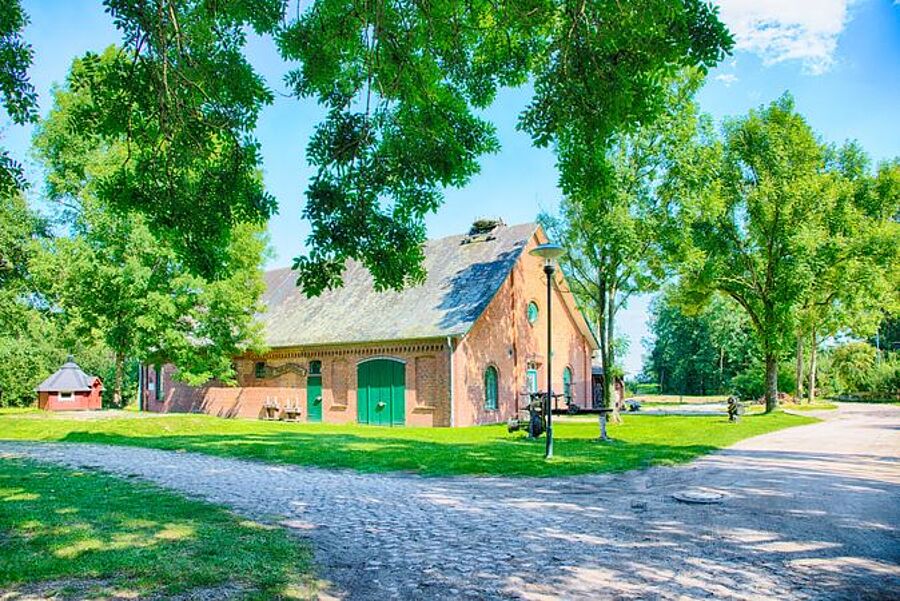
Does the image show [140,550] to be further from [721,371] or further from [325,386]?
[721,371]

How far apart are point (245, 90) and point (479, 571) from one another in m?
5.67

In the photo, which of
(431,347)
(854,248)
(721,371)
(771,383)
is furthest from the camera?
(721,371)

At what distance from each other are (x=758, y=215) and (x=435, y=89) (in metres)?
24.7

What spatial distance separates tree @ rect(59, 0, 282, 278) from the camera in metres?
6.66

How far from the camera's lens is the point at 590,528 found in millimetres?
6410

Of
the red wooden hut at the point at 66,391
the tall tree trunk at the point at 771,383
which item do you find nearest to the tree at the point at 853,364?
the tall tree trunk at the point at 771,383

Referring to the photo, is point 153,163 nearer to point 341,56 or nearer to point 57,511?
point 341,56

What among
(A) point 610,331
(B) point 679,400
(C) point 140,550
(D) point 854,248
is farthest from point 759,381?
(C) point 140,550

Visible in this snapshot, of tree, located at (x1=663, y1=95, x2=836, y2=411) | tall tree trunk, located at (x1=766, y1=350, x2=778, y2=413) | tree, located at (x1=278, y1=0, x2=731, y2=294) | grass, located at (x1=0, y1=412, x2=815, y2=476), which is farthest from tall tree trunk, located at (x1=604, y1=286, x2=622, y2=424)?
tree, located at (x1=278, y1=0, x2=731, y2=294)

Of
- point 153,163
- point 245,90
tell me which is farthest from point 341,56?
point 153,163

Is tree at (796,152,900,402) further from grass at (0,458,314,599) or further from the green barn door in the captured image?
grass at (0,458,314,599)

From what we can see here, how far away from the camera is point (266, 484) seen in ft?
30.8

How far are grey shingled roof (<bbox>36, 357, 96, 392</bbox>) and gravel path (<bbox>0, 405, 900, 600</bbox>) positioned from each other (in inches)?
1027

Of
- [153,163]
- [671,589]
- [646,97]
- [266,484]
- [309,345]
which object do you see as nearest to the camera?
[671,589]
